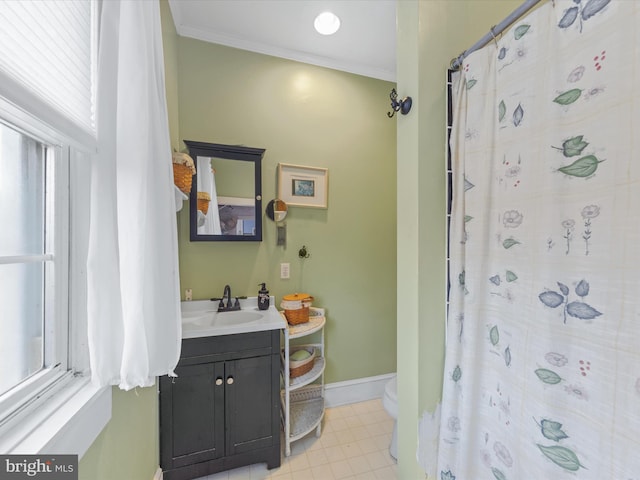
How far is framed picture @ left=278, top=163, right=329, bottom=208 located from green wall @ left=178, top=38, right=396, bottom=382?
0.06 m

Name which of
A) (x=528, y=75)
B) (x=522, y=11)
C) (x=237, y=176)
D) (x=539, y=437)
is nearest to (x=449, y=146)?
(x=528, y=75)

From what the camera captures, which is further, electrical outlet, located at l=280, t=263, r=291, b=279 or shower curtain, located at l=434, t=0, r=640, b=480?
electrical outlet, located at l=280, t=263, r=291, b=279

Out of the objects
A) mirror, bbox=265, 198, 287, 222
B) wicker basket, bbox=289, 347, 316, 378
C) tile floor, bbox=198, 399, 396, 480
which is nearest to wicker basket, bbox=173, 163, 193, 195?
mirror, bbox=265, 198, 287, 222

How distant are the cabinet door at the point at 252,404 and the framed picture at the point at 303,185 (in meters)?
1.10

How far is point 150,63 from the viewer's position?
85 cm

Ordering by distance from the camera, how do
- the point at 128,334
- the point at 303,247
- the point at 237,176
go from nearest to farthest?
the point at 128,334 < the point at 237,176 < the point at 303,247

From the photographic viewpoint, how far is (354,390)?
2.08 m

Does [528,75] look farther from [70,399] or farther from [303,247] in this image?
[70,399]

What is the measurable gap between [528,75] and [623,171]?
425 millimetres

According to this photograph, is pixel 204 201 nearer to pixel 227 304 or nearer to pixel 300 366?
pixel 227 304

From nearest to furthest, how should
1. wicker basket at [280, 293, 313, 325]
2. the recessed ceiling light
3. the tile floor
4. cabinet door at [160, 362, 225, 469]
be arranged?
cabinet door at [160, 362, 225, 469] → the tile floor → the recessed ceiling light → wicker basket at [280, 293, 313, 325]

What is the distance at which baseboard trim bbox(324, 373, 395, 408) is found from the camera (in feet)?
6.61

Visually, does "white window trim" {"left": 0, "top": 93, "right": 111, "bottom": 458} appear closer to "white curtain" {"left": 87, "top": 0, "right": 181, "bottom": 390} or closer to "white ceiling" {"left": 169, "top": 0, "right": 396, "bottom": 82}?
"white curtain" {"left": 87, "top": 0, "right": 181, "bottom": 390}

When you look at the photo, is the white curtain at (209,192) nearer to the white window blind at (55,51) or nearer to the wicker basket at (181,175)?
the wicker basket at (181,175)
